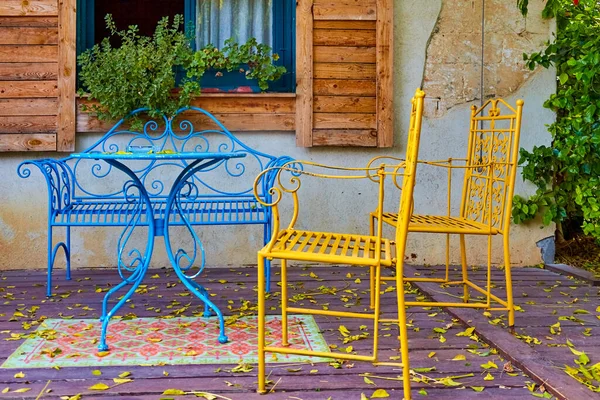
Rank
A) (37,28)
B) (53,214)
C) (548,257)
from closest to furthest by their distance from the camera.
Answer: (53,214)
(37,28)
(548,257)

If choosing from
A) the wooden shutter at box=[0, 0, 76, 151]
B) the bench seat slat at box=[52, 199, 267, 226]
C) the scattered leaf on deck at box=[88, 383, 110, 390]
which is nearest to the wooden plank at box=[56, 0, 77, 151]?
the wooden shutter at box=[0, 0, 76, 151]

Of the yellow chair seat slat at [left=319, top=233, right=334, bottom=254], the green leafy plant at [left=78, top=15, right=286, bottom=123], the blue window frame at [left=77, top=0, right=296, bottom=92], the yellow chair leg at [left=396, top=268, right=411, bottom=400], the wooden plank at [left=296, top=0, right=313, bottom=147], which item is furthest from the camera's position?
the blue window frame at [left=77, top=0, right=296, bottom=92]

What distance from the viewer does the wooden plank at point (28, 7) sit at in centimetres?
445

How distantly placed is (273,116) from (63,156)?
1.35 m

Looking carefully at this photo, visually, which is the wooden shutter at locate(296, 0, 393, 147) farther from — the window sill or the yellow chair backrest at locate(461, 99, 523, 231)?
the yellow chair backrest at locate(461, 99, 523, 231)

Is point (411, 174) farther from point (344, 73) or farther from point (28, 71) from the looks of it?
point (28, 71)

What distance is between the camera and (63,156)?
14.9ft

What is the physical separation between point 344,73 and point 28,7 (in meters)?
2.00

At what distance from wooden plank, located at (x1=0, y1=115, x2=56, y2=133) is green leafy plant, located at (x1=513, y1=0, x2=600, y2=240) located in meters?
3.00

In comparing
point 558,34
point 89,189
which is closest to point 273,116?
point 89,189

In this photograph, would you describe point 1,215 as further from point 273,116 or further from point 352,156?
point 352,156

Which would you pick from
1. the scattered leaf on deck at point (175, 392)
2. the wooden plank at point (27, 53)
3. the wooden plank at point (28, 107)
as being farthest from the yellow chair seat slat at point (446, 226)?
the wooden plank at point (27, 53)

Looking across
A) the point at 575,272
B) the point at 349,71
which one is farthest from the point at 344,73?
the point at 575,272

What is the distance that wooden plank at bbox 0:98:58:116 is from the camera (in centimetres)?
445
